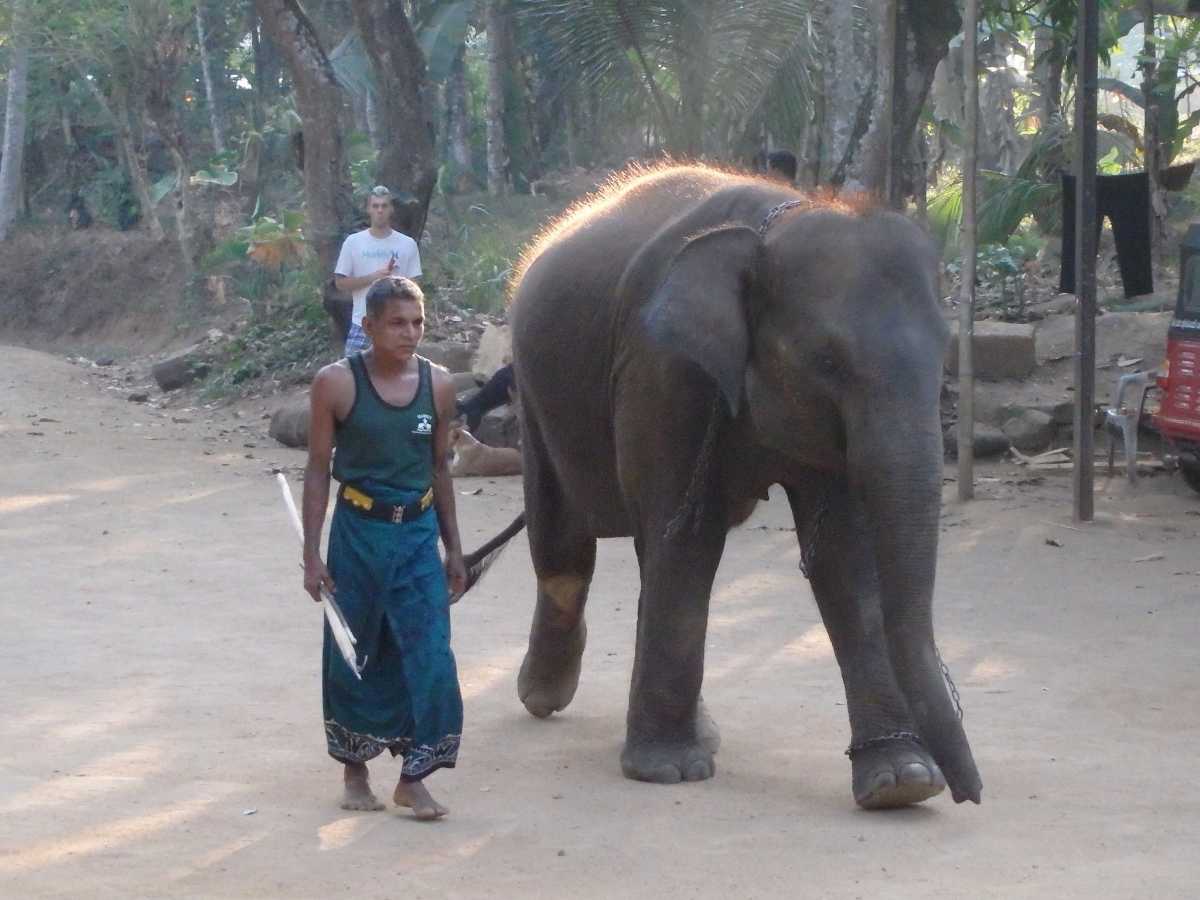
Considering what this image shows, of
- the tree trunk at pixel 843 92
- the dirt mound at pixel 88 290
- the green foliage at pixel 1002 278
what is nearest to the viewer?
the tree trunk at pixel 843 92

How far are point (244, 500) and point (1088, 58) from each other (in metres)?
6.32

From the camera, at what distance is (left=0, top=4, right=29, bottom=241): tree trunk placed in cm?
2992

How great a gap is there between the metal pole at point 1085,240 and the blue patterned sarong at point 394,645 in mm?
6599

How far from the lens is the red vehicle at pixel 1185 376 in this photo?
11281mm

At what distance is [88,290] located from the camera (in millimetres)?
31391

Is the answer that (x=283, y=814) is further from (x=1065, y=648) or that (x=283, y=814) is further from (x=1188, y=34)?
(x=1188, y=34)

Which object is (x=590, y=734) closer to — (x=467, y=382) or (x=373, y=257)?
(x=373, y=257)

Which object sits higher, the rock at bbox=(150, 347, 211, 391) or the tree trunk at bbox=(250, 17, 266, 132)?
the tree trunk at bbox=(250, 17, 266, 132)

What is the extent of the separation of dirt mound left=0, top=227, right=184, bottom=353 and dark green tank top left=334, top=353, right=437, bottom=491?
963 inches

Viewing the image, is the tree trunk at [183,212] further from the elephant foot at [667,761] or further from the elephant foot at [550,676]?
the elephant foot at [667,761]

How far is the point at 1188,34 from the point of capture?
1880 cm

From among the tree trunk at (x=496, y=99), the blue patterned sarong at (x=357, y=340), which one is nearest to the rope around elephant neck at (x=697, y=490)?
the blue patterned sarong at (x=357, y=340)

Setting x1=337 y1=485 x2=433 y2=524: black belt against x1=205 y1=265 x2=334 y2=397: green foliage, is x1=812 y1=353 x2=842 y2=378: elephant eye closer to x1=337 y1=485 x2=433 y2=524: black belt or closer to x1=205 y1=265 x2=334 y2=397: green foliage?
x1=337 y1=485 x2=433 y2=524: black belt

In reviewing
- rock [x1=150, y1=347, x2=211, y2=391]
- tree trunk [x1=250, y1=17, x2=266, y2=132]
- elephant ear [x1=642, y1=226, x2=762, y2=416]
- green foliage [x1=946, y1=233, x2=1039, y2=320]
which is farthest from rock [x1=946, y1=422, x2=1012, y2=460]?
tree trunk [x1=250, y1=17, x2=266, y2=132]
